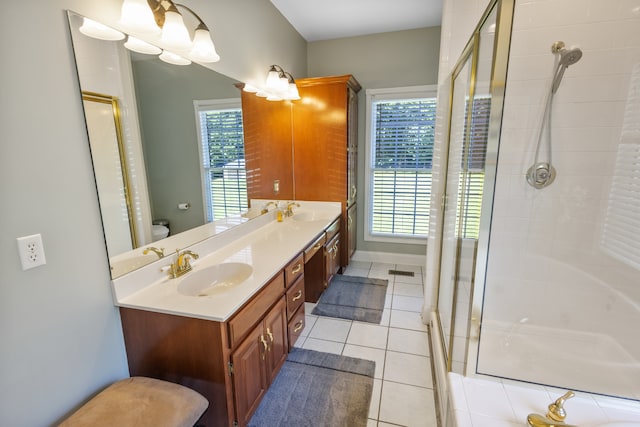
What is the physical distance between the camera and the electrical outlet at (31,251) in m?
0.98

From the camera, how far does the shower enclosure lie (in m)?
1.49

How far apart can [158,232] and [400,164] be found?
2.79 metres

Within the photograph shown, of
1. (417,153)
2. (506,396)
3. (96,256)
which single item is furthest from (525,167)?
(96,256)

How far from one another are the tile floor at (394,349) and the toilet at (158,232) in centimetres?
126

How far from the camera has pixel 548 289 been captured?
1.83 m

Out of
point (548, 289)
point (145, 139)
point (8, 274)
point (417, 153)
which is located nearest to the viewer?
point (8, 274)

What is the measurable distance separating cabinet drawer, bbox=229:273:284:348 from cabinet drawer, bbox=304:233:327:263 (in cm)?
44

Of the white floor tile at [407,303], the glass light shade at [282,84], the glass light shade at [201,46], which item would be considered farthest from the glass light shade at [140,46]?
the white floor tile at [407,303]

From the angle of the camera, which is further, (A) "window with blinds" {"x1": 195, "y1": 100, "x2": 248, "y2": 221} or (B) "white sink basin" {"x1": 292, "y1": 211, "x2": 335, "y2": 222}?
(B) "white sink basin" {"x1": 292, "y1": 211, "x2": 335, "y2": 222}

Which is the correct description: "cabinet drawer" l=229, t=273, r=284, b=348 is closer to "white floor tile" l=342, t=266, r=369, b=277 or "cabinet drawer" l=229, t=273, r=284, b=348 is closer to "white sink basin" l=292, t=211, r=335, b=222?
"white sink basin" l=292, t=211, r=335, b=222

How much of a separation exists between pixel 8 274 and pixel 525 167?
234cm

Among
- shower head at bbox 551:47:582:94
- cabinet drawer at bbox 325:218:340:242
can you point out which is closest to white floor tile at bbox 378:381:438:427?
cabinet drawer at bbox 325:218:340:242

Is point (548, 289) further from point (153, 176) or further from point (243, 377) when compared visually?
point (153, 176)

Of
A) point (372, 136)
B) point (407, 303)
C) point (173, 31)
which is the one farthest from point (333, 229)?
point (173, 31)
